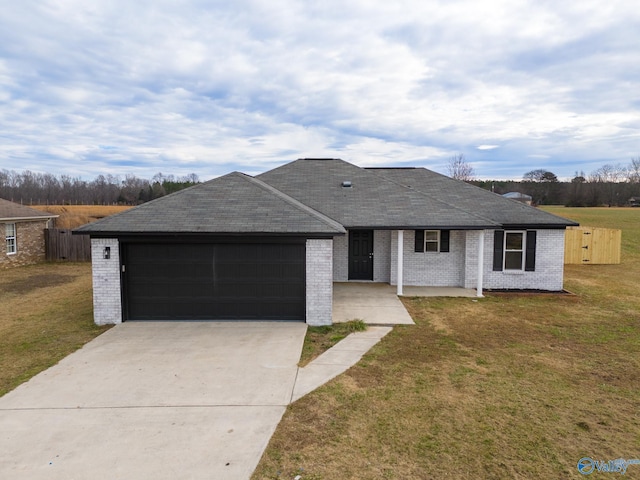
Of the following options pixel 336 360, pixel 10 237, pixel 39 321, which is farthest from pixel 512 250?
pixel 10 237

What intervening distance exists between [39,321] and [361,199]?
1007 cm

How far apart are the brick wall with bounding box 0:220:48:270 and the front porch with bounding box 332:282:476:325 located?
15721mm

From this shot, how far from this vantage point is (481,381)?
625 centimetres

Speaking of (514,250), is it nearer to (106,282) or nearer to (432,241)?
(432,241)

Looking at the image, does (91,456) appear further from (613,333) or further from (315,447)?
(613,333)

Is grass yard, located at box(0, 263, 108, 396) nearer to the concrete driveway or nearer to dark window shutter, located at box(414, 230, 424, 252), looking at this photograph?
the concrete driveway

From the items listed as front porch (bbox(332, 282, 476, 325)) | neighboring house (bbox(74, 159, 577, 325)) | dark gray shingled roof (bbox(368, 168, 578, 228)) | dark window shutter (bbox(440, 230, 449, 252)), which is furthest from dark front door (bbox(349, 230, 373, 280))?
dark gray shingled roof (bbox(368, 168, 578, 228))

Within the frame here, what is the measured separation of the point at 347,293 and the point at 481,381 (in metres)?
6.35

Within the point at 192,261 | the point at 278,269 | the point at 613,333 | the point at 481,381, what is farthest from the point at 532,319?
the point at 192,261

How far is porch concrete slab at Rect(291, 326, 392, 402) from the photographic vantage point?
241 inches

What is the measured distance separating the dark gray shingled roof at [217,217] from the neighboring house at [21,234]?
41.1 ft

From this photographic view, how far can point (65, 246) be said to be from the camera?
66.8ft

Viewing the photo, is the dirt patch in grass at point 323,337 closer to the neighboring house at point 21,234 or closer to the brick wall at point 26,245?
the neighboring house at point 21,234

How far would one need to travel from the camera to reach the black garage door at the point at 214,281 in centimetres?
934
